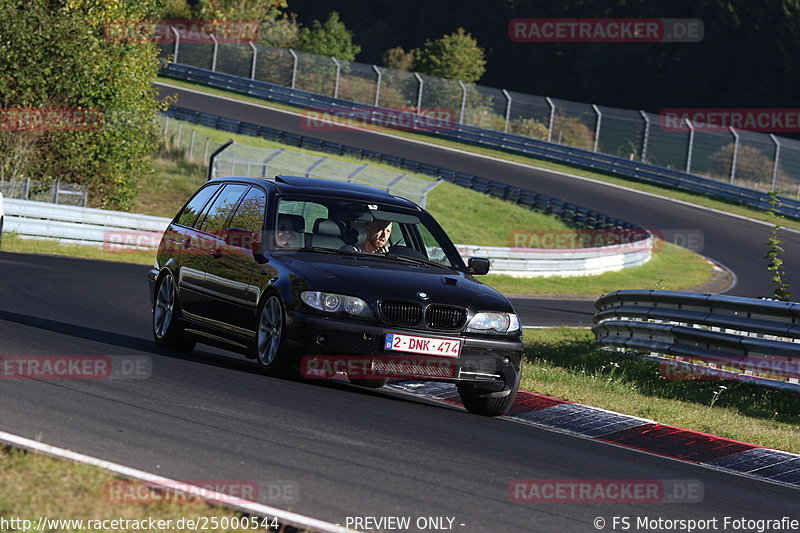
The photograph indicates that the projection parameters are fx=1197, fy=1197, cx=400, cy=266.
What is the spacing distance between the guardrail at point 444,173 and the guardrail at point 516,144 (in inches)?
318

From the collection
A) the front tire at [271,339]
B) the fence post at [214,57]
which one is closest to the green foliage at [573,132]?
the fence post at [214,57]

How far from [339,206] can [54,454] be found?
469 centimetres

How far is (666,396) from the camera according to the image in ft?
40.0

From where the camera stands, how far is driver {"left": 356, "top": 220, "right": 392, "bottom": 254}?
32.8ft

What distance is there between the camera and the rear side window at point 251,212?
1011cm

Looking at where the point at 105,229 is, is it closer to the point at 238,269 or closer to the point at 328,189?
the point at 328,189

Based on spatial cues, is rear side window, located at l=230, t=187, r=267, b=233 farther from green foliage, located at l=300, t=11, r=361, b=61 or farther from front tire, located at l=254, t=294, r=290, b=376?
green foliage, located at l=300, t=11, r=361, b=61

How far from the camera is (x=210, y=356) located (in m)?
11.4

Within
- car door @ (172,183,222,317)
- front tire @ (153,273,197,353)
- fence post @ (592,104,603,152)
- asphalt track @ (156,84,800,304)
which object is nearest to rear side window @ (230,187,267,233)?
car door @ (172,183,222,317)

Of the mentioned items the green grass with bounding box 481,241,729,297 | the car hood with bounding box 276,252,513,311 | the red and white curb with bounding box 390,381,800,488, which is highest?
the car hood with bounding box 276,252,513,311

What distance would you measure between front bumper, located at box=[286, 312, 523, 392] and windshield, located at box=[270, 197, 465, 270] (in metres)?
1.15

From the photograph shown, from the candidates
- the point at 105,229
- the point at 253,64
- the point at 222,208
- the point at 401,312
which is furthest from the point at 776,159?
the point at 401,312

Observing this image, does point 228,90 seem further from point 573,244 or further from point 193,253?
point 193,253

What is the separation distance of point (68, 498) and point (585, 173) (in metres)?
48.2
